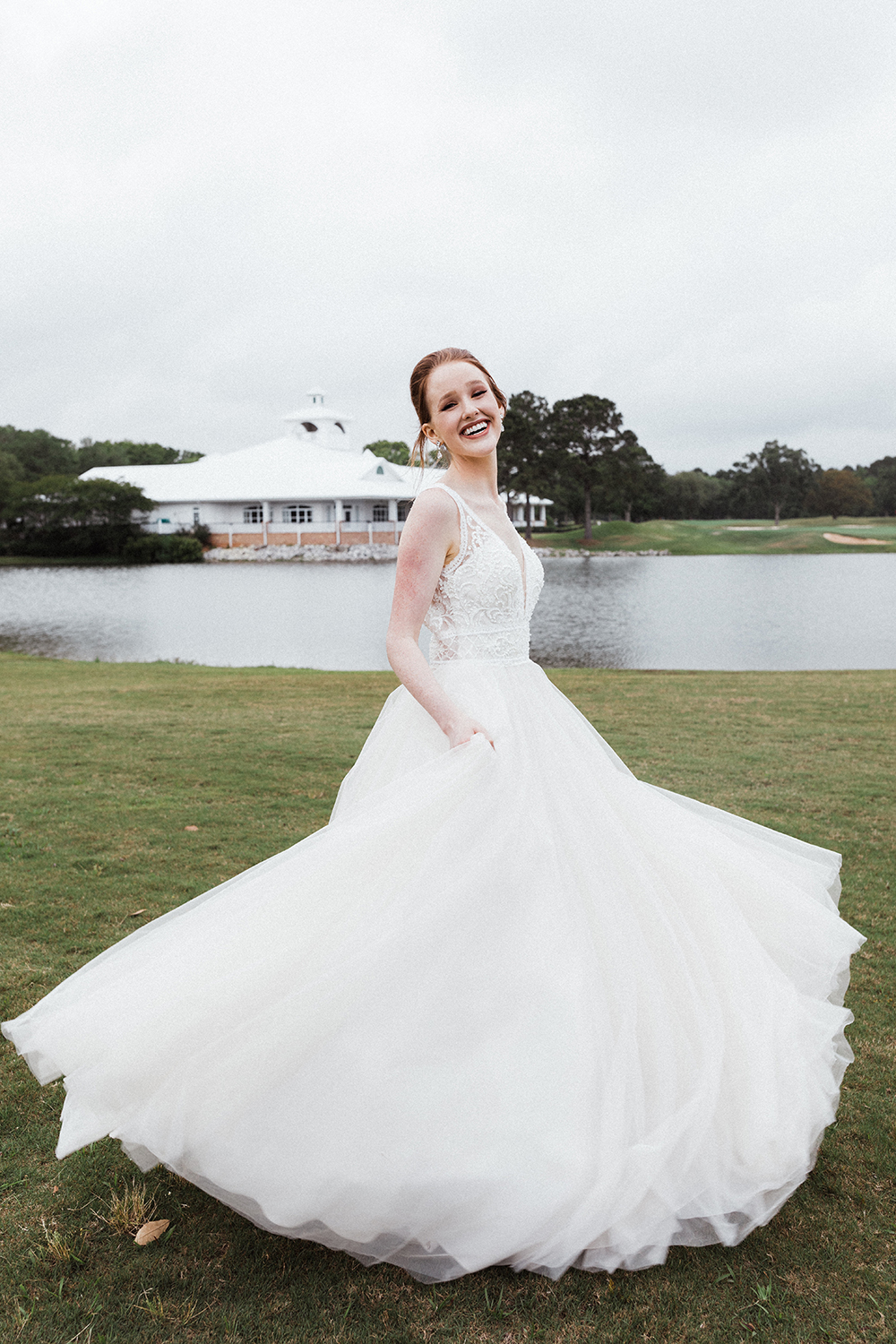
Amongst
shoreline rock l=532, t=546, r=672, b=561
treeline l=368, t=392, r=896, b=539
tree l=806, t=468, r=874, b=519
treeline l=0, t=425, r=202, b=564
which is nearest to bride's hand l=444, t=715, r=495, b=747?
treeline l=368, t=392, r=896, b=539

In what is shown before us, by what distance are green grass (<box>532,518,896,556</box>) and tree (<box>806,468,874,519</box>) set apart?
13.2 meters

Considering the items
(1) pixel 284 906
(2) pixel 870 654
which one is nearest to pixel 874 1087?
(1) pixel 284 906

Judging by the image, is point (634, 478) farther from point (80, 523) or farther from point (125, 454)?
point (125, 454)

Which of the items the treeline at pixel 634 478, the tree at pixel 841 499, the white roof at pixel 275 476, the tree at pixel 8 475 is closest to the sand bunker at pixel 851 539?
the treeline at pixel 634 478

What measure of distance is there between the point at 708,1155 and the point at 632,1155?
251mm

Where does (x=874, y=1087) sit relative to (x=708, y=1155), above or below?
below

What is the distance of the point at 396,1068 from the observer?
221 centimetres

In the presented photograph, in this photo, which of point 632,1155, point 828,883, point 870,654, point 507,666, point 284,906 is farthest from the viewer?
point 870,654

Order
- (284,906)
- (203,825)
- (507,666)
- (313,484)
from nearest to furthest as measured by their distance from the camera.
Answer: (284,906)
(507,666)
(203,825)
(313,484)

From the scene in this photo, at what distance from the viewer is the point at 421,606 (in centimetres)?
269

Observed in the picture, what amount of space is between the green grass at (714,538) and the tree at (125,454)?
43.9m

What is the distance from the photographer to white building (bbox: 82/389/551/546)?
68.3 meters

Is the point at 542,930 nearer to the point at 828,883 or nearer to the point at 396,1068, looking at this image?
the point at 396,1068

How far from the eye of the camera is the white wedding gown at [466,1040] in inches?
85.1
